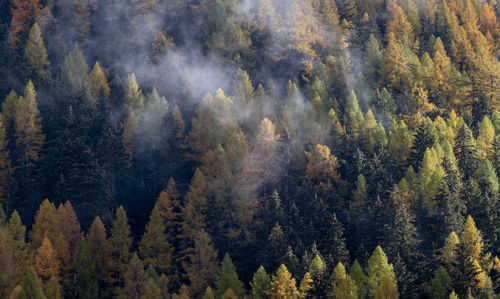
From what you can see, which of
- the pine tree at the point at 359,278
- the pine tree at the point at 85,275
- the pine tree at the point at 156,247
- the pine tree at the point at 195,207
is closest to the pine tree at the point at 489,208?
the pine tree at the point at 359,278

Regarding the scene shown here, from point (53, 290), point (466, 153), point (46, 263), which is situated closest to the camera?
point (53, 290)

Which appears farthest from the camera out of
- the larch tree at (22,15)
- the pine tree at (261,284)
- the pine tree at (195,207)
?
the larch tree at (22,15)

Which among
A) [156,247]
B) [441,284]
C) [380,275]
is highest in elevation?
[156,247]

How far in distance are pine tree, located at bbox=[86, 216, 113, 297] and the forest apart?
18cm

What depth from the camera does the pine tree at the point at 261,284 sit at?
205ft

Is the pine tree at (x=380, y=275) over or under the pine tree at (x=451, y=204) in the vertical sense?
under

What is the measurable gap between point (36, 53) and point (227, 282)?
58037mm

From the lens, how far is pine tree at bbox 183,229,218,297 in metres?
68.9

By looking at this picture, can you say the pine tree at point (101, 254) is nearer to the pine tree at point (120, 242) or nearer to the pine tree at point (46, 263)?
the pine tree at point (120, 242)

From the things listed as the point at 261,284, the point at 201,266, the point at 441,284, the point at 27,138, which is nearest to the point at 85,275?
the point at 201,266

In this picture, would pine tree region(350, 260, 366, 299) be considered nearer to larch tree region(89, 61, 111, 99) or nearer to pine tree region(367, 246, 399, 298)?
pine tree region(367, 246, 399, 298)

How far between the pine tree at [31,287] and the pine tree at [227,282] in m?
17.3

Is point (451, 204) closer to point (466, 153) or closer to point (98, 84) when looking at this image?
point (466, 153)

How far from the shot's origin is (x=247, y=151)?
79062mm
